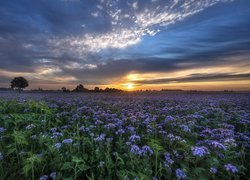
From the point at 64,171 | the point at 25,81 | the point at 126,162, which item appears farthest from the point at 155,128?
the point at 25,81

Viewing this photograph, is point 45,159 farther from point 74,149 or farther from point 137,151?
point 137,151

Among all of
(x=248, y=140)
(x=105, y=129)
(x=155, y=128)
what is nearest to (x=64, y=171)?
(x=105, y=129)

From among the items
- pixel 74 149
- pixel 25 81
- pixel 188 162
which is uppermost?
pixel 25 81

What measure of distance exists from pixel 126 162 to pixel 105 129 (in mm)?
2088

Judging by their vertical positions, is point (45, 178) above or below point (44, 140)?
below

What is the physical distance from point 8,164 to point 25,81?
35878 mm

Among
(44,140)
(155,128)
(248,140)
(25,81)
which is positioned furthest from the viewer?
(25,81)

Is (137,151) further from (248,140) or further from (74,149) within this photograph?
(248,140)

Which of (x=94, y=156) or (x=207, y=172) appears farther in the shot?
(x=94, y=156)

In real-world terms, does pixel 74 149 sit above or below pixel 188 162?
above

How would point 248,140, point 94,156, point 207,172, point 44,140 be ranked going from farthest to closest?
point 248,140
point 44,140
point 94,156
point 207,172

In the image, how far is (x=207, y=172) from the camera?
11.6 ft

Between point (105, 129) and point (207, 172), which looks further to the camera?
point (105, 129)

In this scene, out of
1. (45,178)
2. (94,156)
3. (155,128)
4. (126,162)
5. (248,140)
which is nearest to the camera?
(45,178)
